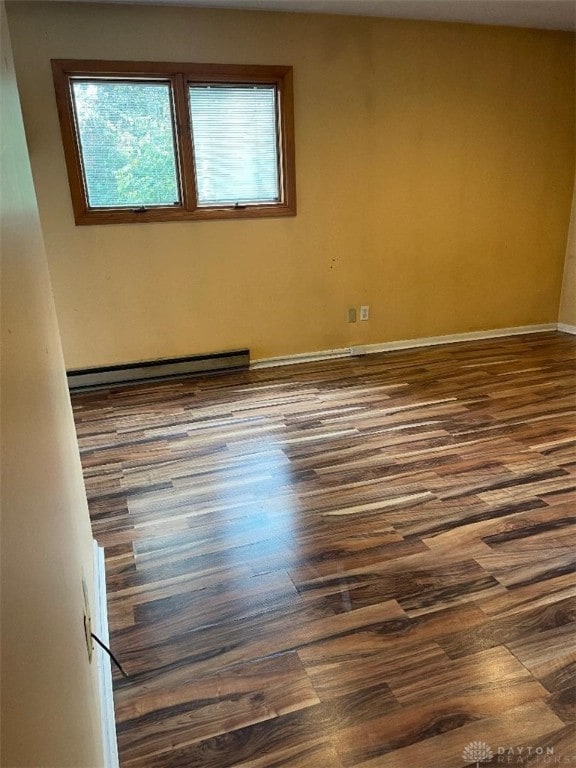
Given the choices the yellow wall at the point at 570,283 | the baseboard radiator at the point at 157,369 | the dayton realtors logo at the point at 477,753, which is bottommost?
the dayton realtors logo at the point at 477,753

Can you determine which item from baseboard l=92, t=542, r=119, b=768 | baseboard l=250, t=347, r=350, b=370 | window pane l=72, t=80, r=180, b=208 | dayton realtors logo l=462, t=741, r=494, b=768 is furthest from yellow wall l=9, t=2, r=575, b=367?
dayton realtors logo l=462, t=741, r=494, b=768

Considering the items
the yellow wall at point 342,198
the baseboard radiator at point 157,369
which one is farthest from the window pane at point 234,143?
the baseboard radiator at point 157,369

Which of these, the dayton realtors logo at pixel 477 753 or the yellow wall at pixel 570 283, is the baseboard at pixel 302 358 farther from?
the dayton realtors logo at pixel 477 753

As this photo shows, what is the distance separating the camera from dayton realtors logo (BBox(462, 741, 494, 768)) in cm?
123

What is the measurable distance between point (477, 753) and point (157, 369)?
3.19m

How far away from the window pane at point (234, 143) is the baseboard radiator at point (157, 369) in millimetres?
1150

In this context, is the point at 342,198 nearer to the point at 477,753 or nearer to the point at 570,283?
the point at 570,283

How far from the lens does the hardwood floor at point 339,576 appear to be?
1319 millimetres

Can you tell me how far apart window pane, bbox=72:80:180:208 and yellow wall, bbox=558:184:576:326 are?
3555 millimetres

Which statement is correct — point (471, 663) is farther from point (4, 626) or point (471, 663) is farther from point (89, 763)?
point (4, 626)

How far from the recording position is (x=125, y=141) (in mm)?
3445

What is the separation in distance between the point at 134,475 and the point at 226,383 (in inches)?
54.2

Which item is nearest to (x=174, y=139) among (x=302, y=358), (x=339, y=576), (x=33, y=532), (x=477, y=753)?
(x=302, y=358)

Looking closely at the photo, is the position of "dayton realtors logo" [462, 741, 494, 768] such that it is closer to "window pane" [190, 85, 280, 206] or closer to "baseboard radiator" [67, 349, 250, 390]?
"baseboard radiator" [67, 349, 250, 390]
